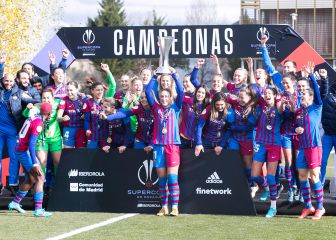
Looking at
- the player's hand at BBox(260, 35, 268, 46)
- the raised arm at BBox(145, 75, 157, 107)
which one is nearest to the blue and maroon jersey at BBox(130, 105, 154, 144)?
the raised arm at BBox(145, 75, 157, 107)

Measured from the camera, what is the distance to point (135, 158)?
10.7 meters

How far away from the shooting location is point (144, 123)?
1091 cm

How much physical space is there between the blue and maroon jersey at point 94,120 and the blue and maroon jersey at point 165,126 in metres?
1.14

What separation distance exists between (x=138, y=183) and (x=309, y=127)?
8.28 feet

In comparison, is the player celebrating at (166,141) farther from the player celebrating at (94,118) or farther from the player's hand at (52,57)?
the player's hand at (52,57)

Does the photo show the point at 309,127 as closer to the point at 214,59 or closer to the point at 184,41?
the point at 214,59

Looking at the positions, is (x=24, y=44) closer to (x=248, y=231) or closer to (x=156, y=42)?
(x=156, y=42)

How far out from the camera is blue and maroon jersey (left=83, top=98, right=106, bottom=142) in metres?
11.2

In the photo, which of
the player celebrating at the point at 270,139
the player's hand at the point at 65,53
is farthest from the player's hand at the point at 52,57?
the player celebrating at the point at 270,139

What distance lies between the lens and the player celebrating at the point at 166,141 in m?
10.3

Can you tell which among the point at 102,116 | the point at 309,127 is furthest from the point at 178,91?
the point at 309,127

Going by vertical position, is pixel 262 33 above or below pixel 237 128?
above

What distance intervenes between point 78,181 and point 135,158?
90cm

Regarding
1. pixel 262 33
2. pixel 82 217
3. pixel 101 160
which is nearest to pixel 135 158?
pixel 101 160
